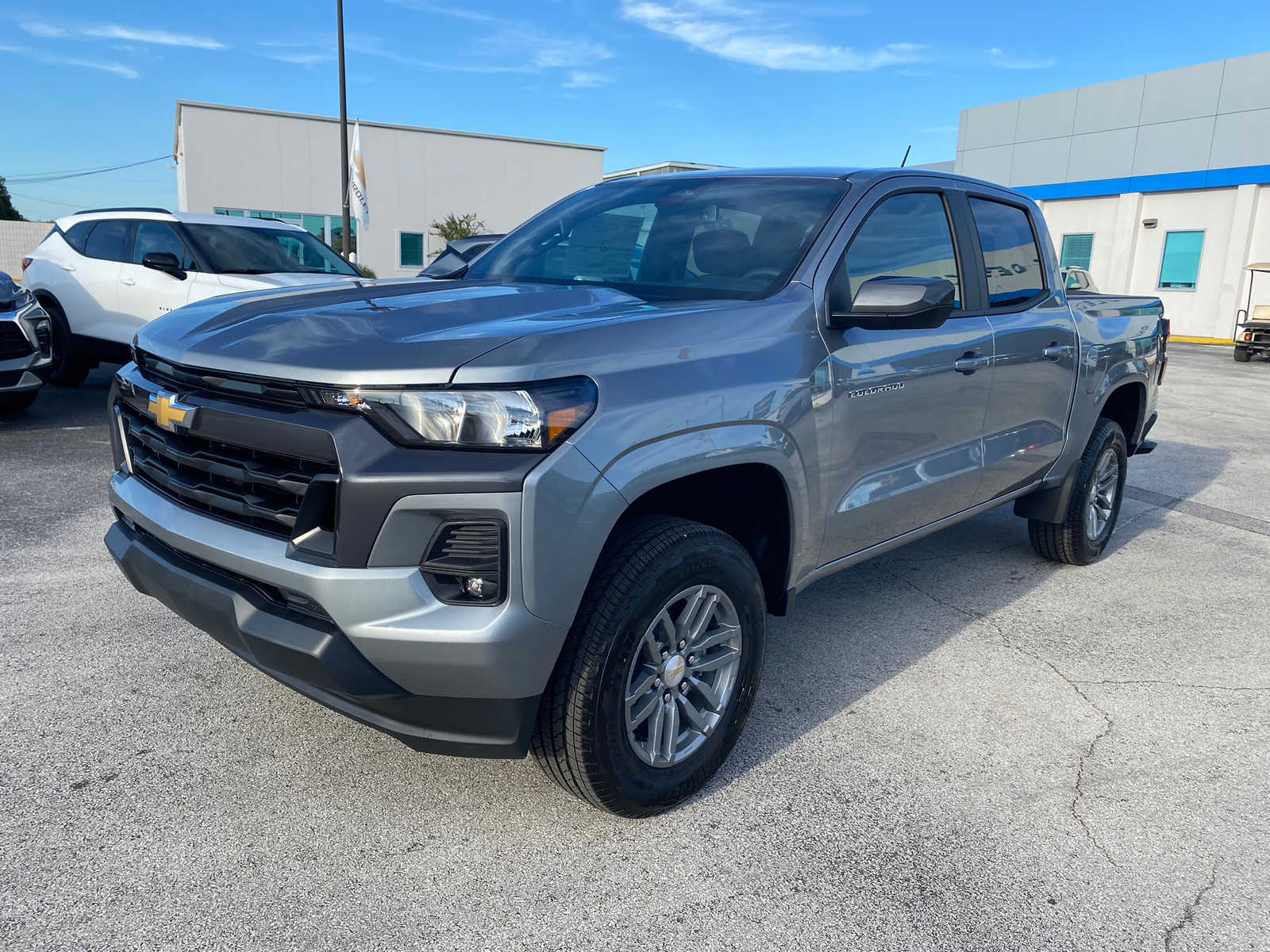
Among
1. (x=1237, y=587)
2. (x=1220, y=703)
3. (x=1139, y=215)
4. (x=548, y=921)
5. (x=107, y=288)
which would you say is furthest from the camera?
(x=1139, y=215)

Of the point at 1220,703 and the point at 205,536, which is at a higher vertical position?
the point at 205,536

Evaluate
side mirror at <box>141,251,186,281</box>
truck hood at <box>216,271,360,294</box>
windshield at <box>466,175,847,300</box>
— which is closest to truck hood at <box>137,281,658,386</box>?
windshield at <box>466,175,847,300</box>

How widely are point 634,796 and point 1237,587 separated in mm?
3866

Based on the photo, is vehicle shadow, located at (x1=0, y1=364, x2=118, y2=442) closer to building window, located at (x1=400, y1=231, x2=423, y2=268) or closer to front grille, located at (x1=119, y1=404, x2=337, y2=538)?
front grille, located at (x1=119, y1=404, x2=337, y2=538)

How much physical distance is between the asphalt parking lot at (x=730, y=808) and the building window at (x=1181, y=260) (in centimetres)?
2704

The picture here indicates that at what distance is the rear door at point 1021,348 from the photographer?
3953 mm

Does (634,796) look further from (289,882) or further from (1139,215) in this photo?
(1139,215)

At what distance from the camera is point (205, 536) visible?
2406mm

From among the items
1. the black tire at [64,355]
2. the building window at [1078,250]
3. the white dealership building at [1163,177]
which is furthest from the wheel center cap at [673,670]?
the building window at [1078,250]

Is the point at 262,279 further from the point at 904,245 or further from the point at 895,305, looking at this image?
the point at 895,305

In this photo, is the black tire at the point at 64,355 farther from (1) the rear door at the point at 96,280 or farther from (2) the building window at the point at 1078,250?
(2) the building window at the point at 1078,250

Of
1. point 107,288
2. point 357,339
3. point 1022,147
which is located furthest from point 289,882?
point 1022,147

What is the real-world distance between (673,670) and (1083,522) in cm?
314

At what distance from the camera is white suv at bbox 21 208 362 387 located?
8.23 metres
